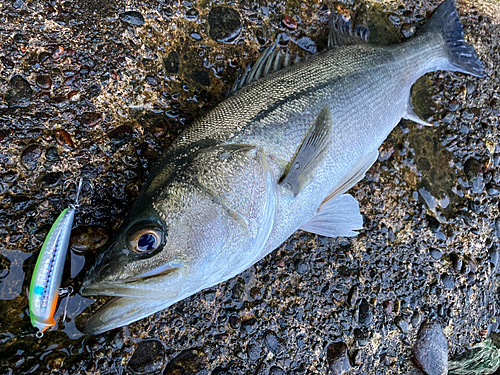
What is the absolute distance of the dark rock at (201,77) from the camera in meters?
2.51

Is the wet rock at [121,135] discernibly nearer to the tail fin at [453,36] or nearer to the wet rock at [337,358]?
the wet rock at [337,358]

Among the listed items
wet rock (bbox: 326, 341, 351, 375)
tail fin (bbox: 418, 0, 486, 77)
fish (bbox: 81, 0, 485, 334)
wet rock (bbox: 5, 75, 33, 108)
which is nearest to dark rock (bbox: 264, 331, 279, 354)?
wet rock (bbox: 326, 341, 351, 375)

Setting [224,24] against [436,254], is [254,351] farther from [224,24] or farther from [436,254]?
[224,24]

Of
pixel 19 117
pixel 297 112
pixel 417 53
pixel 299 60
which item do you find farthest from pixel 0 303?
pixel 417 53

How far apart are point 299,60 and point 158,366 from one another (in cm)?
235

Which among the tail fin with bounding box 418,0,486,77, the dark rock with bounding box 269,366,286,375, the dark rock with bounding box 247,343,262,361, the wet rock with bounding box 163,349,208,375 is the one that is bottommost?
the dark rock with bounding box 269,366,286,375

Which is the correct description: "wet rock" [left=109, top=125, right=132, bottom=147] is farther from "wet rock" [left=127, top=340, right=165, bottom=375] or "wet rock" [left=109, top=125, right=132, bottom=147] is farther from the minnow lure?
"wet rock" [left=127, top=340, right=165, bottom=375]

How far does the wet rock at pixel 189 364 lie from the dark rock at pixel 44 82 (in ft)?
6.37

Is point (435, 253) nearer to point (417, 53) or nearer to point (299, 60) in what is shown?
point (417, 53)

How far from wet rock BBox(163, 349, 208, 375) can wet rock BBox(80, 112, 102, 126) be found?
5.26 ft

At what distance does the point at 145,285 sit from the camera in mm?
1491

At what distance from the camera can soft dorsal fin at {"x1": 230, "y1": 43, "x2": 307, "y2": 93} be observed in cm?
235

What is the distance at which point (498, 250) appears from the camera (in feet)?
9.78

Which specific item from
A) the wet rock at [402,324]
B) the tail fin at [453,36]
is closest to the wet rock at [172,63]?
the tail fin at [453,36]
